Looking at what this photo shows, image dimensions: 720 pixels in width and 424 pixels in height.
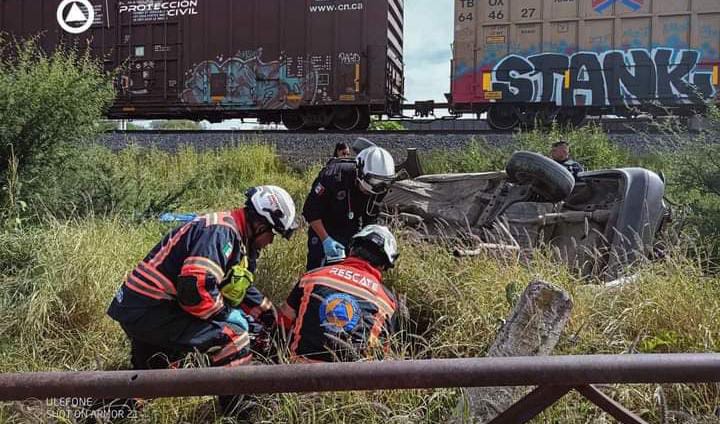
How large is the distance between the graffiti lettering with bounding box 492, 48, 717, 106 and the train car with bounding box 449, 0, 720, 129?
2 cm

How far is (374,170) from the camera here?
398 cm

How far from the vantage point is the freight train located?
1132cm

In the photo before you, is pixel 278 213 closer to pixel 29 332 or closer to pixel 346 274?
pixel 346 274

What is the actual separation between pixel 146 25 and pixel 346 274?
39.6 ft

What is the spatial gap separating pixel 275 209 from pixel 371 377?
1721 millimetres

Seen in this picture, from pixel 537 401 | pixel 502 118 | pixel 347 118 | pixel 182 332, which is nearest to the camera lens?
pixel 537 401

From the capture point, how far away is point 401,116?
12977 mm

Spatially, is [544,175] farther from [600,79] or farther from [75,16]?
[75,16]

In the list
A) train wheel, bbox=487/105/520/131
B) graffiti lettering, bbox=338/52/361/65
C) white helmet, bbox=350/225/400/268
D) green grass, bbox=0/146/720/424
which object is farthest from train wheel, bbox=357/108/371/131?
white helmet, bbox=350/225/400/268

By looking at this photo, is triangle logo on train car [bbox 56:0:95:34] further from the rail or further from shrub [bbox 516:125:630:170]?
the rail

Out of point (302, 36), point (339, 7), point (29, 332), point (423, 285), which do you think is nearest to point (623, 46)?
point (339, 7)

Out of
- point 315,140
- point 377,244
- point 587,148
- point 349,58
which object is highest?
point 349,58

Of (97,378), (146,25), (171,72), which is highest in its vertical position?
(146,25)

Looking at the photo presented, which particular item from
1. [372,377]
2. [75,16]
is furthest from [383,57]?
[372,377]
